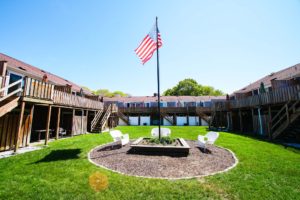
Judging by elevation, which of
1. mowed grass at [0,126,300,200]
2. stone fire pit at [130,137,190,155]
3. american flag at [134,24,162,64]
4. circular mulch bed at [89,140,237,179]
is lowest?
circular mulch bed at [89,140,237,179]

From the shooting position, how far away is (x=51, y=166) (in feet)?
19.4

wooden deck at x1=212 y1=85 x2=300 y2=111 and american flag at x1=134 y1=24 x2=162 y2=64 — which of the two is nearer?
american flag at x1=134 y1=24 x2=162 y2=64

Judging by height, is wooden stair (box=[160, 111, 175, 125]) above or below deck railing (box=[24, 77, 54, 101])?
below

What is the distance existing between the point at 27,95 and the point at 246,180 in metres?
11.2

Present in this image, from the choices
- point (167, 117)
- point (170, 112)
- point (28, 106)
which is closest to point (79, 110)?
point (28, 106)

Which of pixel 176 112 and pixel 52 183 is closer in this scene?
pixel 52 183

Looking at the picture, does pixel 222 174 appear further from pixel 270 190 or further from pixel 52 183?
pixel 52 183

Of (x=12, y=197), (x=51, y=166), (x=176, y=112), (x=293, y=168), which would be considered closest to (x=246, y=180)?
(x=293, y=168)

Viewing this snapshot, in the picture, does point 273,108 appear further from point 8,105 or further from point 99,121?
point 8,105

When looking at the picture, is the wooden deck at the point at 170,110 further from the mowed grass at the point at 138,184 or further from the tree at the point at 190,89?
the tree at the point at 190,89

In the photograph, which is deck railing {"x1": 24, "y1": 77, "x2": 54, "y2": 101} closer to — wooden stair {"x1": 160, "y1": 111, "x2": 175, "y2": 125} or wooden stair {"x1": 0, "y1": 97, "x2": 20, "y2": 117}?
wooden stair {"x1": 0, "y1": 97, "x2": 20, "y2": 117}

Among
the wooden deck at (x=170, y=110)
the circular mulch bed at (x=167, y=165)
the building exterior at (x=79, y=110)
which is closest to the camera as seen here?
the circular mulch bed at (x=167, y=165)

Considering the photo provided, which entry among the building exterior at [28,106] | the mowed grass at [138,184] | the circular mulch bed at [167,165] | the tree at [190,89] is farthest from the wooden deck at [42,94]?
the tree at [190,89]

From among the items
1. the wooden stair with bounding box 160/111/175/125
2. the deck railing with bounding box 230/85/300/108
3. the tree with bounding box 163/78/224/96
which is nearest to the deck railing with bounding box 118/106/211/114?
the wooden stair with bounding box 160/111/175/125
